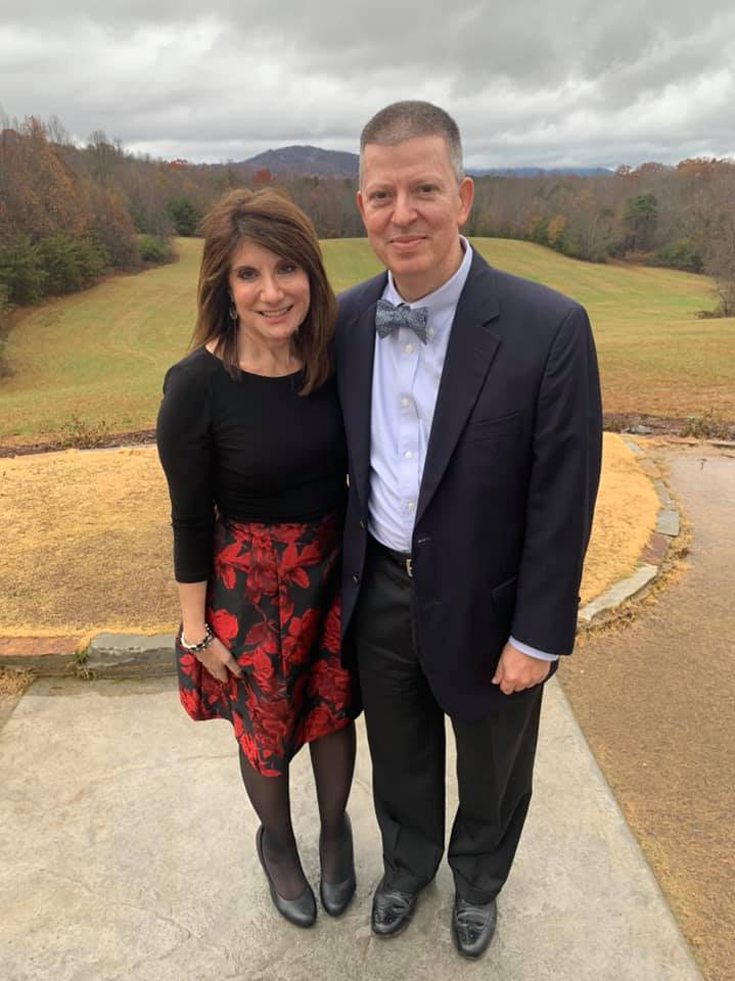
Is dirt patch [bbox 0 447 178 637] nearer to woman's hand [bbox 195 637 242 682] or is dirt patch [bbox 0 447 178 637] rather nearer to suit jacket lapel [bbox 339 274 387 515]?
woman's hand [bbox 195 637 242 682]

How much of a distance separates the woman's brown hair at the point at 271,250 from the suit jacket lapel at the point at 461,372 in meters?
0.43

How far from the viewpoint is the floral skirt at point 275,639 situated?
7.20ft

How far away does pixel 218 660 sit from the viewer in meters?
2.28

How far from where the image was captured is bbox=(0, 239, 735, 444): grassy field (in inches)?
444

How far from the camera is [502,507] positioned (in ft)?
6.06

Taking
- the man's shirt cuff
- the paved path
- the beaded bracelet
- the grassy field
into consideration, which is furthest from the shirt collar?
the grassy field

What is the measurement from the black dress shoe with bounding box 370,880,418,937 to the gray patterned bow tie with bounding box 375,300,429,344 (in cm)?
188

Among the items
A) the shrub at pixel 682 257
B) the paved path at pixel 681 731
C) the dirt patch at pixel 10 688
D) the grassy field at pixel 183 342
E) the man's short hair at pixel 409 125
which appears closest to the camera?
the man's short hair at pixel 409 125

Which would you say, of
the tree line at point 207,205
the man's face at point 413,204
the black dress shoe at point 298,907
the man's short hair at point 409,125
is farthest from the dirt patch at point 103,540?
the tree line at point 207,205

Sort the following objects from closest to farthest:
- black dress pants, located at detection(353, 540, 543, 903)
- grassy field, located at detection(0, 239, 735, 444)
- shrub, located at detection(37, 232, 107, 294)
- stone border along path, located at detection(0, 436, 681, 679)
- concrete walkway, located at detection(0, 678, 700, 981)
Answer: black dress pants, located at detection(353, 540, 543, 903) → concrete walkway, located at detection(0, 678, 700, 981) → stone border along path, located at detection(0, 436, 681, 679) → grassy field, located at detection(0, 239, 735, 444) → shrub, located at detection(37, 232, 107, 294)

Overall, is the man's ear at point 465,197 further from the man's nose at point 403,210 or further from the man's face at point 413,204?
the man's nose at point 403,210

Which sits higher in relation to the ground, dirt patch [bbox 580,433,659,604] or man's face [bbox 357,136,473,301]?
man's face [bbox 357,136,473,301]

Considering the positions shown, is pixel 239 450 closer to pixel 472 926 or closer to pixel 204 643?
pixel 204 643

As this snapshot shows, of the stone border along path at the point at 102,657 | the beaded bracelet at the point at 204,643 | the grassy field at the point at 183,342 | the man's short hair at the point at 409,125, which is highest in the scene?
the man's short hair at the point at 409,125
